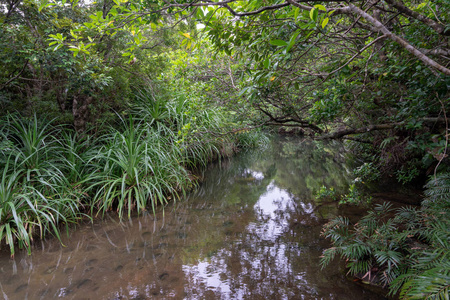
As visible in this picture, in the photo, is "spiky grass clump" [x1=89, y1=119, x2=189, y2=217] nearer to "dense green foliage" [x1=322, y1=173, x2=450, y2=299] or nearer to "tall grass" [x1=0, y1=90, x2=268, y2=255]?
"tall grass" [x1=0, y1=90, x2=268, y2=255]

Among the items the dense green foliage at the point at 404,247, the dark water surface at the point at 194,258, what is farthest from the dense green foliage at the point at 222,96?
the dark water surface at the point at 194,258

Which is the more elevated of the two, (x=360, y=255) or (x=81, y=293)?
(x=360, y=255)

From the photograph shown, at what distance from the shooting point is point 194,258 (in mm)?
2775

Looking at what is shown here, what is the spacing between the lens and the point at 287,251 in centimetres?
289

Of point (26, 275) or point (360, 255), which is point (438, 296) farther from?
point (26, 275)

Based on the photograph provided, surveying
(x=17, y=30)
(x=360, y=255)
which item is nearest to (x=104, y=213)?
(x=17, y=30)

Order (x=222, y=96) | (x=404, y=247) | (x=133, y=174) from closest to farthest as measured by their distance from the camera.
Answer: (x=404, y=247) → (x=133, y=174) → (x=222, y=96)

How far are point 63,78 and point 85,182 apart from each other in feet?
5.50

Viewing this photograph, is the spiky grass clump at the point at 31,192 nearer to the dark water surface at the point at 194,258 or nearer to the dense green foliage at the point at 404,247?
the dark water surface at the point at 194,258

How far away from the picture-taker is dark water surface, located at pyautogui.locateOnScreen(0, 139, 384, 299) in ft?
7.35

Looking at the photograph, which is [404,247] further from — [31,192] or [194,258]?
[31,192]

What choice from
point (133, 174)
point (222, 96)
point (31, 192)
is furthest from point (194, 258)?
point (222, 96)

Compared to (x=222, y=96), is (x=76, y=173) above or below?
below

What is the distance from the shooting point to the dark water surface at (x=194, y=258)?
224 centimetres
